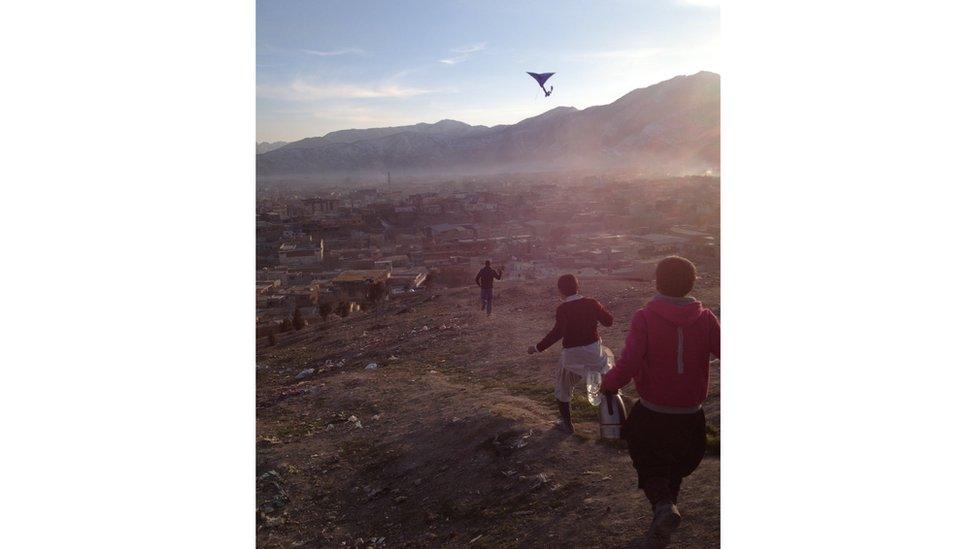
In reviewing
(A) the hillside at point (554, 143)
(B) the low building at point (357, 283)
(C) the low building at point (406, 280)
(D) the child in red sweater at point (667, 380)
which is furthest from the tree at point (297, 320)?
(D) the child in red sweater at point (667, 380)

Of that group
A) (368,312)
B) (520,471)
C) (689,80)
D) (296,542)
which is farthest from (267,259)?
(689,80)

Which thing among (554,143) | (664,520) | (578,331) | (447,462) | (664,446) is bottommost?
(447,462)

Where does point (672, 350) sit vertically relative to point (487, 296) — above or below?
above

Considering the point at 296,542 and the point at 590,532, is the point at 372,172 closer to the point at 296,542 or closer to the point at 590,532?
the point at 296,542

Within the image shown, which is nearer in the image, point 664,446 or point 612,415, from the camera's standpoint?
point 664,446

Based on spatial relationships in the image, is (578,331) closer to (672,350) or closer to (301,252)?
(672,350)

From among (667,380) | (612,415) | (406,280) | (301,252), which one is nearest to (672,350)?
(667,380)
